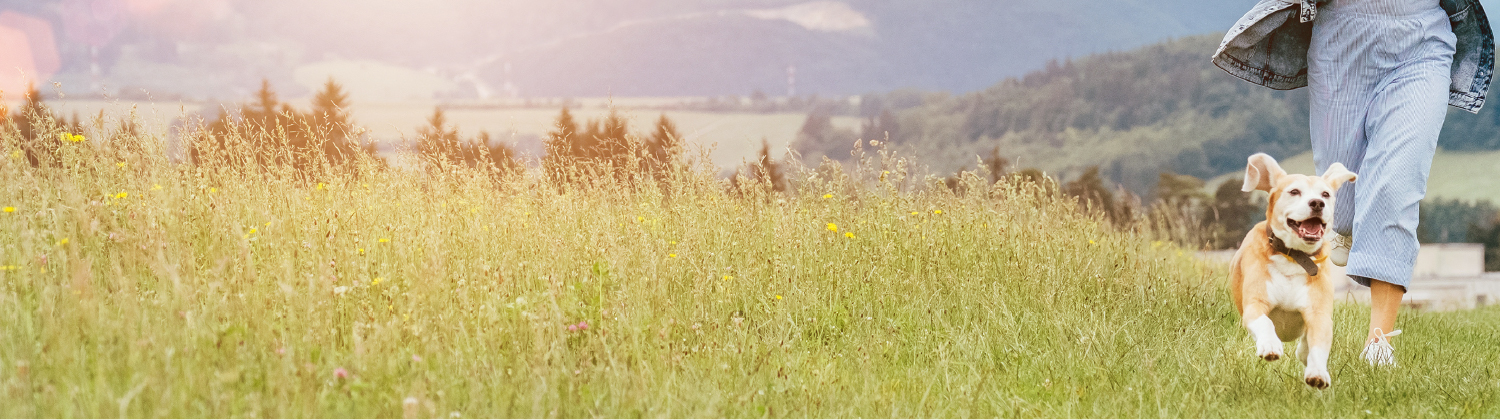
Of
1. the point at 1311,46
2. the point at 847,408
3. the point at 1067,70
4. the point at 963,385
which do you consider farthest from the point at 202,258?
the point at 1067,70

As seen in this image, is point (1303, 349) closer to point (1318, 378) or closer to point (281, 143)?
point (1318, 378)

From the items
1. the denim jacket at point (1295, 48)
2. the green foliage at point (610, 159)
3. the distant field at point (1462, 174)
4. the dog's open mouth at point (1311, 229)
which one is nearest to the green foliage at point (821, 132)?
the distant field at point (1462, 174)

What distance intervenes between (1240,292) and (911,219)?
6.22 ft

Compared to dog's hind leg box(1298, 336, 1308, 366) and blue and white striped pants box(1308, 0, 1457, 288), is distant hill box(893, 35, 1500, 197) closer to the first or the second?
blue and white striped pants box(1308, 0, 1457, 288)

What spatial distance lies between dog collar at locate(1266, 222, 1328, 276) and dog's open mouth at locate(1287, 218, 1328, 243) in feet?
0.38

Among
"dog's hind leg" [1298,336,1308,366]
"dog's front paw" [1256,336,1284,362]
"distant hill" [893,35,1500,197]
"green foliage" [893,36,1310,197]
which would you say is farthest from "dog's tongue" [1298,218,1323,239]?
"green foliage" [893,36,1310,197]

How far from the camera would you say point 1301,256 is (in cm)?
298

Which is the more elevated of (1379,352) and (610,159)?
(610,159)

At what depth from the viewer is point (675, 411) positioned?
2.68 m

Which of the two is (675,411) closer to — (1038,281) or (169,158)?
(1038,281)

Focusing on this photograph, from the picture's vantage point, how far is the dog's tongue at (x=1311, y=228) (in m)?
2.84

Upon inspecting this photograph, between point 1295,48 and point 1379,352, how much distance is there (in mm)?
1314

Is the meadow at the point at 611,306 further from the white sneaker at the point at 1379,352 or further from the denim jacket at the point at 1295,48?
the denim jacket at the point at 1295,48

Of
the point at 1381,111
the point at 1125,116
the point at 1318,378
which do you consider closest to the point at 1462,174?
the point at 1125,116
